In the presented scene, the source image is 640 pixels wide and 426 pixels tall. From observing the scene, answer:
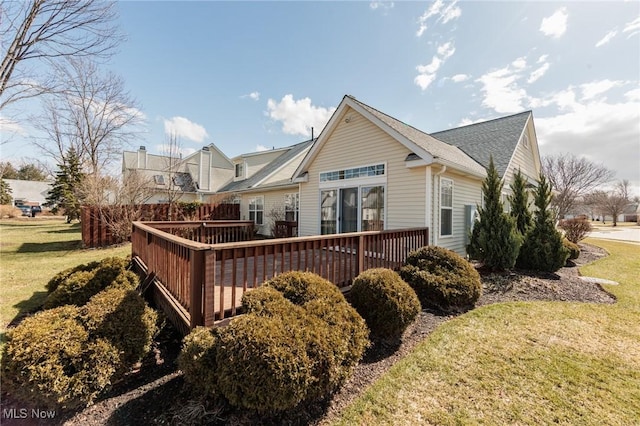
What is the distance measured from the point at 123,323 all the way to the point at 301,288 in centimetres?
220

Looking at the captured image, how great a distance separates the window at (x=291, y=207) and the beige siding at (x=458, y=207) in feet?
25.0

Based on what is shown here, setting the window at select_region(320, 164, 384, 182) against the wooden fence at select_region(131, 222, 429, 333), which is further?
the window at select_region(320, 164, 384, 182)

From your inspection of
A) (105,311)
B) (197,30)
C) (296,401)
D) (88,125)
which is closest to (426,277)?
(296,401)

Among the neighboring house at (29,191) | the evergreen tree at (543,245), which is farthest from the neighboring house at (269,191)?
the neighboring house at (29,191)

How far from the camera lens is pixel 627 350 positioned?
3.82 metres

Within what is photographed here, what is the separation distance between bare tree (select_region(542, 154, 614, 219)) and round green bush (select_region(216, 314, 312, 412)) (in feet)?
101

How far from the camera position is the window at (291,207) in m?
13.8

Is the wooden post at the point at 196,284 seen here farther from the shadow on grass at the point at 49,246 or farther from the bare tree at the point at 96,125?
the bare tree at the point at 96,125

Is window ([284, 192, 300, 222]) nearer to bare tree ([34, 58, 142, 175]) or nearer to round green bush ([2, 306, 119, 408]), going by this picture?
round green bush ([2, 306, 119, 408])

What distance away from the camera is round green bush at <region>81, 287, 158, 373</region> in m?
2.97

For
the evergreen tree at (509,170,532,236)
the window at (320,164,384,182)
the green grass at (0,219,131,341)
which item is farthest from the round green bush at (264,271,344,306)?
the evergreen tree at (509,170,532,236)

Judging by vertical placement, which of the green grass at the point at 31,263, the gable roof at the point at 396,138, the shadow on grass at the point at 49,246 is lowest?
the green grass at the point at 31,263

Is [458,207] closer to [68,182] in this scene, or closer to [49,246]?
[49,246]

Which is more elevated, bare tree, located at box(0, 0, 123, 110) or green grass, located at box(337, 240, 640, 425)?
bare tree, located at box(0, 0, 123, 110)
